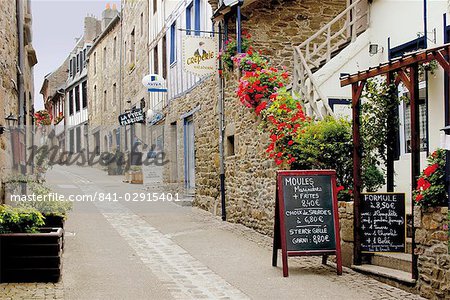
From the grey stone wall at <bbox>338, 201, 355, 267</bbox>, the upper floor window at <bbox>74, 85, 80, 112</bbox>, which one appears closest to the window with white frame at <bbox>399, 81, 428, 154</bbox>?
the grey stone wall at <bbox>338, 201, 355, 267</bbox>

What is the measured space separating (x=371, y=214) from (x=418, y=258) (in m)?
1.29

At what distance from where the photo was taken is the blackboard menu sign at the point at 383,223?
797 cm

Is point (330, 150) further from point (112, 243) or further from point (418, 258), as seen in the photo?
point (112, 243)

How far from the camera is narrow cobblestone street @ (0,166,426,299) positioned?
7.11 meters

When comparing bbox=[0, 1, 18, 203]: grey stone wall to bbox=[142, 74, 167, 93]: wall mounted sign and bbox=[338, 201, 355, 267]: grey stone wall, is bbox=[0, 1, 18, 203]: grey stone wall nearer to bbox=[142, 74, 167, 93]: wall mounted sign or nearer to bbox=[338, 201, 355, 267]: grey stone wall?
bbox=[338, 201, 355, 267]: grey stone wall

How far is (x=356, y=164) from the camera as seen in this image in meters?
8.55

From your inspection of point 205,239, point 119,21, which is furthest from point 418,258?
point 119,21

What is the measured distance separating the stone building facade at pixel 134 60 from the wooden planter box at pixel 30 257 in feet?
50.8

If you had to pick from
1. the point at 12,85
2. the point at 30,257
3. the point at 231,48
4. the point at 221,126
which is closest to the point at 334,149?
the point at 30,257

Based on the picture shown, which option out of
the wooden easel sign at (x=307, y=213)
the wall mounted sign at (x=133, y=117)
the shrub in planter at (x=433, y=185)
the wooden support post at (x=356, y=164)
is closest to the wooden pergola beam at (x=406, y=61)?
the wooden support post at (x=356, y=164)

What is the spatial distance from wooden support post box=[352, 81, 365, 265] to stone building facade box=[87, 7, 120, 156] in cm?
2047

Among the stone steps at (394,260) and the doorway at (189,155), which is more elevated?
the doorway at (189,155)

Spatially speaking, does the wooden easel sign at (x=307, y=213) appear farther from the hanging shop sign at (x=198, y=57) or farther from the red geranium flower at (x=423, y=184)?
the hanging shop sign at (x=198, y=57)

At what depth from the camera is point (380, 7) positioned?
11.9 m
